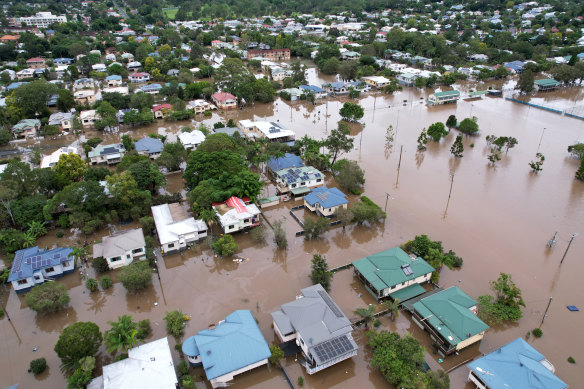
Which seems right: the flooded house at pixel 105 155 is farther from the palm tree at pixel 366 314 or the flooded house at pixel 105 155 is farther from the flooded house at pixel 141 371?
the palm tree at pixel 366 314

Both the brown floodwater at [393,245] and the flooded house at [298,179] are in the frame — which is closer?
the brown floodwater at [393,245]

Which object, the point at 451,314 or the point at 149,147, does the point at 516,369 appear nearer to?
the point at 451,314

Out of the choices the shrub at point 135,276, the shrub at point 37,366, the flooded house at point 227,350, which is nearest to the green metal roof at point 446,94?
the flooded house at point 227,350

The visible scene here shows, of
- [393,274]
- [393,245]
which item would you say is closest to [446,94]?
[393,245]

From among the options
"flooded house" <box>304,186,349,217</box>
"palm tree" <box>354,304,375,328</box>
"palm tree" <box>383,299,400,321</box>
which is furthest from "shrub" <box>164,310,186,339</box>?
"flooded house" <box>304,186,349,217</box>

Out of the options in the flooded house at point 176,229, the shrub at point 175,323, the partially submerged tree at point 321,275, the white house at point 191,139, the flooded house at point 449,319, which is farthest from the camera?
the white house at point 191,139

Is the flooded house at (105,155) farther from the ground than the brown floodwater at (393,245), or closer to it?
farther from the ground
